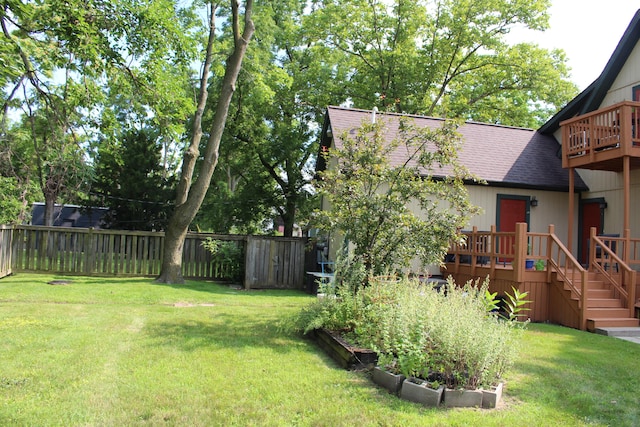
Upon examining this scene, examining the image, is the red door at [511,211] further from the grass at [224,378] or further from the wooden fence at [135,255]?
the wooden fence at [135,255]

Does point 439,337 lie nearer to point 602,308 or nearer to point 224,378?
point 224,378

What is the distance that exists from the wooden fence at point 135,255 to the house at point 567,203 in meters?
3.98

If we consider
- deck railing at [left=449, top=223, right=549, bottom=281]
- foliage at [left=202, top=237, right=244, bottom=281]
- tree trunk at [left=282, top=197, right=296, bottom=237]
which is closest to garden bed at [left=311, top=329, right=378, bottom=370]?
deck railing at [left=449, top=223, right=549, bottom=281]

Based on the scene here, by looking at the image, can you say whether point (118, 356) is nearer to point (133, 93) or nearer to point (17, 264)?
point (133, 93)

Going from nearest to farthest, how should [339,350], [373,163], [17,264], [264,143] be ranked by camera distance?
[339,350] → [373,163] → [17,264] → [264,143]

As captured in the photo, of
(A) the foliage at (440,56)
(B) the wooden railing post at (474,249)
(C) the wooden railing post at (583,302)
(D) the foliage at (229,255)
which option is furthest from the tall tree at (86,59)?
(A) the foliage at (440,56)

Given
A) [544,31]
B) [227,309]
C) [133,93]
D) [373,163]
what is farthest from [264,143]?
[544,31]

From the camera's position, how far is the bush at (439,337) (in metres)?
4.49

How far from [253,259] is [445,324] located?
8.78 m

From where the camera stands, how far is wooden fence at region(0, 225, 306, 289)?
12.8 metres

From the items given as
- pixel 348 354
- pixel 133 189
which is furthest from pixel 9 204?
pixel 348 354

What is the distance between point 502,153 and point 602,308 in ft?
21.9

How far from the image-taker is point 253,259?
13.0 m

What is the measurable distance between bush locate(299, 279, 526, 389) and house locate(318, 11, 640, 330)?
423 cm
